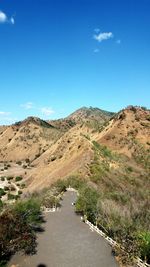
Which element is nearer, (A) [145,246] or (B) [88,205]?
(A) [145,246]

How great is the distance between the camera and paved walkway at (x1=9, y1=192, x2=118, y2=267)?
21.5m

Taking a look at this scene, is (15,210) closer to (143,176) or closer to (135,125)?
(143,176)

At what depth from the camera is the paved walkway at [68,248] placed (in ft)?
70.5

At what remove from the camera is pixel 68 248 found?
24031 millimetres

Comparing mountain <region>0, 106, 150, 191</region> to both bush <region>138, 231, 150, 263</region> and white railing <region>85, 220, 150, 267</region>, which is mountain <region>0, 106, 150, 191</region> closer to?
white railing <region>85, 220, 150, 267</region>

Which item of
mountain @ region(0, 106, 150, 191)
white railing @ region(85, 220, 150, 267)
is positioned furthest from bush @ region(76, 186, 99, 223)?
mountain @ region(0, 106, 150, 191)

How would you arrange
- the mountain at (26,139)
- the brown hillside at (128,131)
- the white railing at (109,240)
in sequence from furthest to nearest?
1. the mountain at (26,139)
2. the brown hillside at (128,131)
3. the white railing at (109,240)

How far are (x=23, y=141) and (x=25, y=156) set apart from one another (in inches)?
384

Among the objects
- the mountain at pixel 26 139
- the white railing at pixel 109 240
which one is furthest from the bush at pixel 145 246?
the mountain at pixel 26 139

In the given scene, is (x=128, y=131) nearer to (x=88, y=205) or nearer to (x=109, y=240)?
(x=88, y=205)

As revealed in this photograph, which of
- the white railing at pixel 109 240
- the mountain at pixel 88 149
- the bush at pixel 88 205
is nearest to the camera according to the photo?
the white railing at pixel 109 240

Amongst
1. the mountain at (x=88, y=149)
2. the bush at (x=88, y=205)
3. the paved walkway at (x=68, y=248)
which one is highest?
the mountain at (x=88, y=149)

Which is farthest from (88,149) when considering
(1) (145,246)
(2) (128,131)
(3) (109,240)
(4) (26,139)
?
(4) (26,139)

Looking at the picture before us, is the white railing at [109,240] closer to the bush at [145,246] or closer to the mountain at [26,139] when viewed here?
the bush at [145,246]
